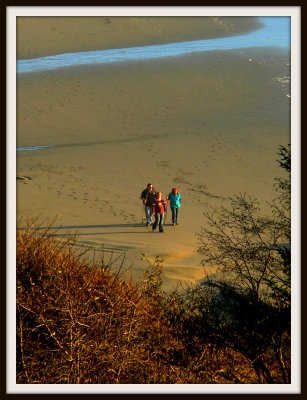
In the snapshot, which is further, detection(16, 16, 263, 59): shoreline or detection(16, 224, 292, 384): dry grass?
detection(16, 16, 263, 59): shoreline

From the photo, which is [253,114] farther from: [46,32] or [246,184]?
[46,32]

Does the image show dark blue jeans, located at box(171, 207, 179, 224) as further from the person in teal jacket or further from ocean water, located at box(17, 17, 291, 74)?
ocean water, located at box(17, 17, 291, 74)

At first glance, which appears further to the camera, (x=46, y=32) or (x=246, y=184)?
(x=46, y=32)

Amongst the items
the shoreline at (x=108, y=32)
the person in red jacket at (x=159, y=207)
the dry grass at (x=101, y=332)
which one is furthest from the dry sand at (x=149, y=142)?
the dry grass at (x=101, y=332)

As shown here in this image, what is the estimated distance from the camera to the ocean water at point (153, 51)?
4241cm

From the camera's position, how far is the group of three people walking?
72.6ft

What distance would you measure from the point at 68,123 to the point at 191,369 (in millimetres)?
23082

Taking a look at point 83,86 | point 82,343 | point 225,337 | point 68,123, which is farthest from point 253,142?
point 82,343

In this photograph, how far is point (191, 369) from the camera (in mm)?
11000

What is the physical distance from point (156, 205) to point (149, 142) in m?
9.05

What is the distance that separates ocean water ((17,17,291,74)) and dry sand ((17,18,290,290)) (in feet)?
4.80

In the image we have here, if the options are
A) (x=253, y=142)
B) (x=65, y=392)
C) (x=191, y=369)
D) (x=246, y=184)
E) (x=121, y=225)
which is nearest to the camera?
(x=65, y=392)

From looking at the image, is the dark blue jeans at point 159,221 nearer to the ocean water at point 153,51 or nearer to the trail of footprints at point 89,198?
the trail of footprints at point 89,198

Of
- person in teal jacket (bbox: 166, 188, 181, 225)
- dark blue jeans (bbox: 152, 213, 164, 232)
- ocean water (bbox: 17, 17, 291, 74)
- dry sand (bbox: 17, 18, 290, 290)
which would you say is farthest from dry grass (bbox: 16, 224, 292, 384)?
ocean water (bbox: 17, 17, 291, 74)
